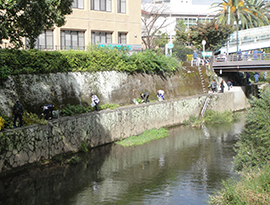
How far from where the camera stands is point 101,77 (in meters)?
27.2

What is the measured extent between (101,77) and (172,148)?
8.09 m

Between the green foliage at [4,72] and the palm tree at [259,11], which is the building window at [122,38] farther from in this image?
the palm tree at [259,11]

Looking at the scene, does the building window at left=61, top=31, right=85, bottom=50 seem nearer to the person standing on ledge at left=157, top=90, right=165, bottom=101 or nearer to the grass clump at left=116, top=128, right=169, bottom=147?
the person standing on ledge at left=157, top=90, right=165, bottom=101

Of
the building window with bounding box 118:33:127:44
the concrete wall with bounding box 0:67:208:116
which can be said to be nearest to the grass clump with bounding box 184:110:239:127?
the concrete wall with bounding box 0:67:208:116

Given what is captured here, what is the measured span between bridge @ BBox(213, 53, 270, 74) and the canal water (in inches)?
547

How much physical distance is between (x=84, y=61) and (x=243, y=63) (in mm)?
19454

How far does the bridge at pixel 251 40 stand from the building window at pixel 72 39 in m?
25.2

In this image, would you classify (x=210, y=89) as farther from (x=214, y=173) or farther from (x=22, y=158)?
(x=22, y=158)

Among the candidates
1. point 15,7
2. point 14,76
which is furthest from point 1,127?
point 15,7

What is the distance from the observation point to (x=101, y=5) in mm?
35531

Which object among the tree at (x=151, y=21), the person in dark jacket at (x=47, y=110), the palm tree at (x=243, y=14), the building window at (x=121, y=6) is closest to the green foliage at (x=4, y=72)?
the person in dark jacket at (x=47, y=110)

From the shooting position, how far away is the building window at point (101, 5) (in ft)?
115

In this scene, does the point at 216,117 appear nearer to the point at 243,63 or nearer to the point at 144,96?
the point at 243,63

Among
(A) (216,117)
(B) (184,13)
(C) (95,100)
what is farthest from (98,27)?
(B) (184,13)
